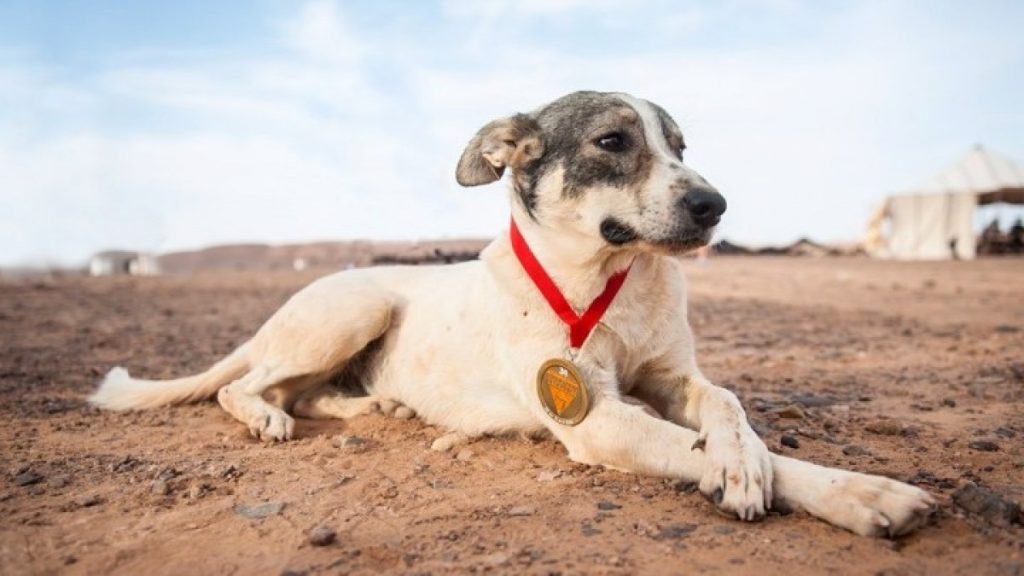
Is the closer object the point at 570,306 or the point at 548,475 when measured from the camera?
the point at 548,475

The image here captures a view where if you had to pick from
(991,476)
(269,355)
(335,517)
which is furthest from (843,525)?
(269,355)

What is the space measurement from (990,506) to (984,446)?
3.31ft

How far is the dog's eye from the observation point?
3.41 m

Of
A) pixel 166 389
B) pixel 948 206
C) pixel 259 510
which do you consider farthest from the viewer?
pixel 948 206

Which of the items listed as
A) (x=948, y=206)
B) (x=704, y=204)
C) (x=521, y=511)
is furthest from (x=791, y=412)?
(x=948, y=206)

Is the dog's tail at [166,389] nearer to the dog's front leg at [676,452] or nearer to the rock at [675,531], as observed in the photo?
the dog's front leg at [676,452]

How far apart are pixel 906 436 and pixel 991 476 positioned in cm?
64

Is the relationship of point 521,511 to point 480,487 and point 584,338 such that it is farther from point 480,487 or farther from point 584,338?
point 584,338

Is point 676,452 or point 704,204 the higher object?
point 704,204

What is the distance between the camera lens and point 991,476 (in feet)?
9.47

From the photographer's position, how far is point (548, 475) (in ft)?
10.1

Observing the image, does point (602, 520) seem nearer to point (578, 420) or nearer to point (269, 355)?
point (578, 420)

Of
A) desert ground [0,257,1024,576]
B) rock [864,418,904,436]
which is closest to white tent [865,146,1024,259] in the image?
desert ground [0,257,1024,576]

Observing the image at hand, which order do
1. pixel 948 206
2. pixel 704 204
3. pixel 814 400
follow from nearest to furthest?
pixel 704 204, pixel 814 400, pixel 948 206
